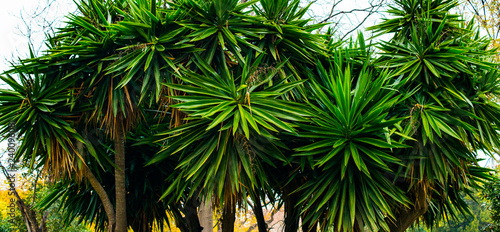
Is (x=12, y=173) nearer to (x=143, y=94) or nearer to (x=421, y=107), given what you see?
(x=143, y=94)

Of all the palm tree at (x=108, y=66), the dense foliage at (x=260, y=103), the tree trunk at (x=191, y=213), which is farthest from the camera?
the tree trunk at (x=191, y=213)

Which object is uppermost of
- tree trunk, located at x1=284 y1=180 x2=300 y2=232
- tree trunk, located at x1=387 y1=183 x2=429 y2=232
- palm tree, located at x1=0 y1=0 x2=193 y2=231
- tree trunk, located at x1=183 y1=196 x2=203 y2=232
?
palm tree, located at x1=0 y1=0 x2=193 y2=231

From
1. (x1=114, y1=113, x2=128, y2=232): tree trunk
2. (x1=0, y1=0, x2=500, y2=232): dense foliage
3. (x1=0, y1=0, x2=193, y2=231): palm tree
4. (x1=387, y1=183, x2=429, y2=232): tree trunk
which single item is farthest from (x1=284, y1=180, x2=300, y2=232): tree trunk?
(x1=0, y1=0, x2=193, y2=231): palm tree

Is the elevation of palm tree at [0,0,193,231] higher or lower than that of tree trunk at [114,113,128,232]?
higher

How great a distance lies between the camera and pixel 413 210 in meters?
4.57

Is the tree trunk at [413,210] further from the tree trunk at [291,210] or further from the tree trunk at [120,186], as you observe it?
the tree trunk at [120,186]

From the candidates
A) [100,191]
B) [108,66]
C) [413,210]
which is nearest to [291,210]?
[413,210]

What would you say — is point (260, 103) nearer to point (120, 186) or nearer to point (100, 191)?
point (120, 186)

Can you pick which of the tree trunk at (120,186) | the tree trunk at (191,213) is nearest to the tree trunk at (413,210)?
the tree trunk at (191,213)

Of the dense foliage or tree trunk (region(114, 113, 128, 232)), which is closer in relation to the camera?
the dense foliage

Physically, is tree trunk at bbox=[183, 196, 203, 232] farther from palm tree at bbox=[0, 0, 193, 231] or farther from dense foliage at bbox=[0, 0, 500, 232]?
palm tree at bbox=[0, 0, 193, 231]

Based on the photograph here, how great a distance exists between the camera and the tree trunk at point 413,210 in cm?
430

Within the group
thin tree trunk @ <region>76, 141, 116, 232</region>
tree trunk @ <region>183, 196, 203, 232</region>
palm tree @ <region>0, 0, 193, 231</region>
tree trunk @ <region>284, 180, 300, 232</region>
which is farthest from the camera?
tree trunk @ <region>183, 196, 203, 232</region>

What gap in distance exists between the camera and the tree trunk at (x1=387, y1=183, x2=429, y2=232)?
169 inches
